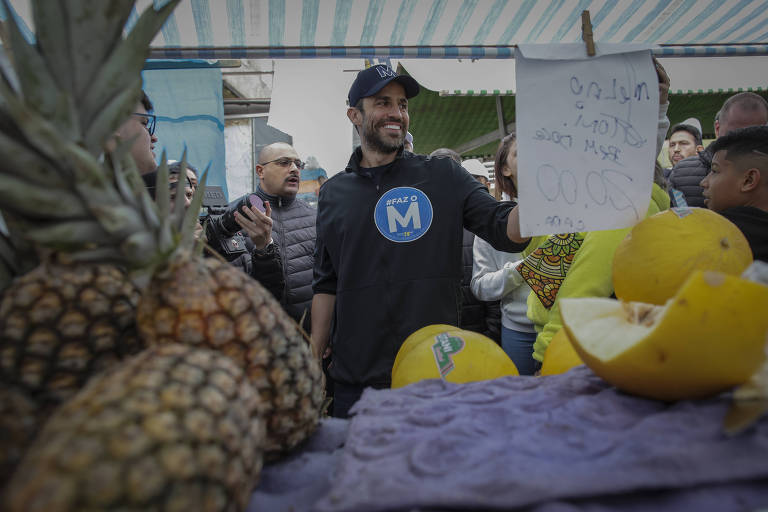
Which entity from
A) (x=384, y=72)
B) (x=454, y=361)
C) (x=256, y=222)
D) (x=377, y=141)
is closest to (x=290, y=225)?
(x=256, y=222)

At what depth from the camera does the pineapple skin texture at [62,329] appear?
2.34 feet

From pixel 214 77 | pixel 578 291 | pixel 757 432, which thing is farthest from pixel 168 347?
pixel 214 77

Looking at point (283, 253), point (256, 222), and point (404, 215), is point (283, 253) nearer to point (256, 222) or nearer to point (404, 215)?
point (256, 222)

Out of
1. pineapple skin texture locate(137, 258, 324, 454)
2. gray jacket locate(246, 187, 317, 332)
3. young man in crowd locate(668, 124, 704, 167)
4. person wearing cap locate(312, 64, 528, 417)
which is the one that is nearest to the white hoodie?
person wearing cap locate(312, 64, 528, 417)

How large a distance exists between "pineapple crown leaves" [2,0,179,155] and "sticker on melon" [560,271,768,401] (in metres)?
1.03

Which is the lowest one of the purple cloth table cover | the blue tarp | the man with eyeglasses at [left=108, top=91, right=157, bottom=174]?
the purple cloth table cover

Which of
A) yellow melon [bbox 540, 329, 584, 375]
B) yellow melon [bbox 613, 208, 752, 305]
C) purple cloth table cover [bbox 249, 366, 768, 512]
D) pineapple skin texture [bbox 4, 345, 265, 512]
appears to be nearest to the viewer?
pineapple skin texture [bbox 4, 345, 265, 512]

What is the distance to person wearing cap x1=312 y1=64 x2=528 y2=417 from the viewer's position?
236 centimetres

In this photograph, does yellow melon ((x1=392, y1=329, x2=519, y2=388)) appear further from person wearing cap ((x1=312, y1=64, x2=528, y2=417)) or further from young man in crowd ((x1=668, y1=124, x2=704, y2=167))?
young man in crowd ((x1=668, y1=124, x2=704, y2=167))

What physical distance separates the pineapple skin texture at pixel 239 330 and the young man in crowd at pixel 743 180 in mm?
1946

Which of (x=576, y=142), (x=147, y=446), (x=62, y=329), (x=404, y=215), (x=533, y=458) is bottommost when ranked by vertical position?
(x=533, y=458)

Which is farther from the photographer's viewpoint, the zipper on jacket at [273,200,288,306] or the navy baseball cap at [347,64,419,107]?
the zipper on jacket at [273,200,288,306]

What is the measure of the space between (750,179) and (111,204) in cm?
245

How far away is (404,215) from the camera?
2412mm
